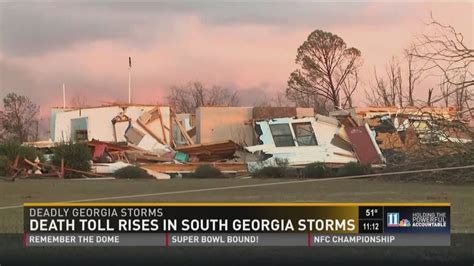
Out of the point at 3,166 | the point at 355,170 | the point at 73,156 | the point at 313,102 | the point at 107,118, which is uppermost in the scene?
the point at 313,102

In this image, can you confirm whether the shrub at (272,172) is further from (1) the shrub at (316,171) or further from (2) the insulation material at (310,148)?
(2) the insulation material at (310,148)

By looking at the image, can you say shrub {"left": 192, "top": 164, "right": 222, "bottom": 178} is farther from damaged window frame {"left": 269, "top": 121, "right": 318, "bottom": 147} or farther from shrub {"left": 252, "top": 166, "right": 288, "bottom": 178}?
damaged window frame {"left": 269, "top": 121, "right": 318, "bottom": 147}

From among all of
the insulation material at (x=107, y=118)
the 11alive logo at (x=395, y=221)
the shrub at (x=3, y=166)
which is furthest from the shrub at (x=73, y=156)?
the 11alive logo at (x=395, y=221)

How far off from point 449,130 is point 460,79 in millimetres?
1595

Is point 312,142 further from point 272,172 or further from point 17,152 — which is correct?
point 17,152

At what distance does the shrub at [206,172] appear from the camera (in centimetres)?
1964

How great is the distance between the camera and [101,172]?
20.9 metres

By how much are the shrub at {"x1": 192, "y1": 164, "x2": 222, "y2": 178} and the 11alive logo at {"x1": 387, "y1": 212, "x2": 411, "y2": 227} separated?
1404 cm

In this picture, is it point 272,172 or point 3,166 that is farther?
point 272,172

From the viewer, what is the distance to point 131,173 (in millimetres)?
19203

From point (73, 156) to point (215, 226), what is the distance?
15414 mm

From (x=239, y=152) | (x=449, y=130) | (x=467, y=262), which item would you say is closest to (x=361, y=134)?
(x=239, y=152)

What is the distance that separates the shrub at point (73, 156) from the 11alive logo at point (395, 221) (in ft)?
50.8

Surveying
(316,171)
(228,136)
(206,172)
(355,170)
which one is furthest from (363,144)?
(206,172)
